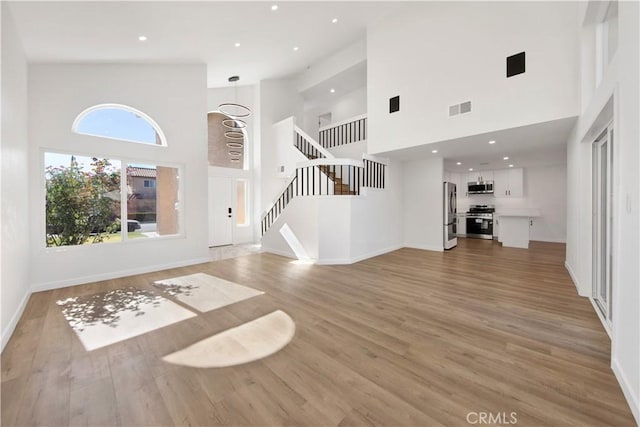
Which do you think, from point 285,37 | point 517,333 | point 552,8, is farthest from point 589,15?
point 285,37

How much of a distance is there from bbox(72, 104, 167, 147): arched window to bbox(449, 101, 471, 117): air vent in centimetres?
591

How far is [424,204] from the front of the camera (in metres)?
7.49

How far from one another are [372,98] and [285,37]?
252cm

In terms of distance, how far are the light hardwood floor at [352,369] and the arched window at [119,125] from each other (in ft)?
9.53

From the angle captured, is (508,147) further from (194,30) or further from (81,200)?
(81,200)

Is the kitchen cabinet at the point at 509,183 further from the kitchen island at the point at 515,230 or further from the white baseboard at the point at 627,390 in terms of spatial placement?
the white baseboard at the point at 627,390

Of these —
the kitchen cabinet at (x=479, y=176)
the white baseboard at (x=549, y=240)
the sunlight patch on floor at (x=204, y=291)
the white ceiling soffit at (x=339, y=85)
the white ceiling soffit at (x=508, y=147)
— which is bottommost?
the sunlight patch on floor at (x=204, y=291)

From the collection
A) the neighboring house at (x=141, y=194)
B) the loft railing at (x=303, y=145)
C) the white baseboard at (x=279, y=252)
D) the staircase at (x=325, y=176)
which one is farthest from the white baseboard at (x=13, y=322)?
the loft railing at (x=303, y=145)

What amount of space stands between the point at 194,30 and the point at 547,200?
1094cm

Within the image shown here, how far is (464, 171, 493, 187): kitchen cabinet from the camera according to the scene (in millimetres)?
9477

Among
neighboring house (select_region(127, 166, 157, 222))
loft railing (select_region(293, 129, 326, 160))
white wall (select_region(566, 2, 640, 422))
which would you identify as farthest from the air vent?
neighboring house (select_region(127, 166, 157, 222))

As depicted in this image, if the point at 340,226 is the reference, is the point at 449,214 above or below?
above

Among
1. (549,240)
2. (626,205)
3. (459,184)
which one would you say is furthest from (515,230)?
(626,205)

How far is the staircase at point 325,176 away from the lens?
6125mm
